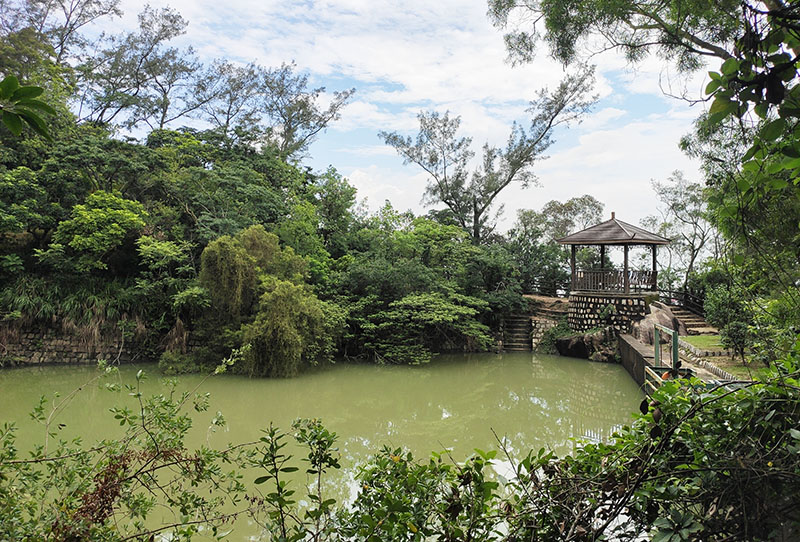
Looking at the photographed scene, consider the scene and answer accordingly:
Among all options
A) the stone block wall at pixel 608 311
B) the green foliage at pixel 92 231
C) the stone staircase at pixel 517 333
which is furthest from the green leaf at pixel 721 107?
the stone staircase at pixel 517 333

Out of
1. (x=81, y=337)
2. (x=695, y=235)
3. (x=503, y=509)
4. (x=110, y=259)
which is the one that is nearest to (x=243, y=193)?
(x=110, y=259)

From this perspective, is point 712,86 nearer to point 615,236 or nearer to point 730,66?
point 730,66

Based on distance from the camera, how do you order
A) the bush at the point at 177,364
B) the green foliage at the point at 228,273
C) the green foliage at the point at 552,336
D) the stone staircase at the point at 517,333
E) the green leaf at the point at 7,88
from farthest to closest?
the stone staircase at the point at 517,333 < the green foliage at the point at 552,336 < the bush at the point at 177,364 < the green foliage at the point at 228,273 < the green leaf at the point at 7,88

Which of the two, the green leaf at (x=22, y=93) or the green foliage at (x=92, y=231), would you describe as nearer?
the green leaf at (x=22, y=93)

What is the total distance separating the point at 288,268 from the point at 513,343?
6146 millimetres

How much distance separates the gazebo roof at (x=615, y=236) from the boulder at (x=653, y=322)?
1427mm

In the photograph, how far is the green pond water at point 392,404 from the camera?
544cm

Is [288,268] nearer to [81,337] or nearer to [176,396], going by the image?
[176,396]

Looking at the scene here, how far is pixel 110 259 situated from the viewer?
10.2m

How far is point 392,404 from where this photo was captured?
7129mm

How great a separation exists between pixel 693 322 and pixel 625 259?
2.37 metres

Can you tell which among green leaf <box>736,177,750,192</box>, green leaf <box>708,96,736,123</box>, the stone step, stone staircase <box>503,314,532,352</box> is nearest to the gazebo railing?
the stone step

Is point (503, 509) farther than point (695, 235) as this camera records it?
No

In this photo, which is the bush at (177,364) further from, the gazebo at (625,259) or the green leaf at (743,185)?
the green leaf at (743,185)
